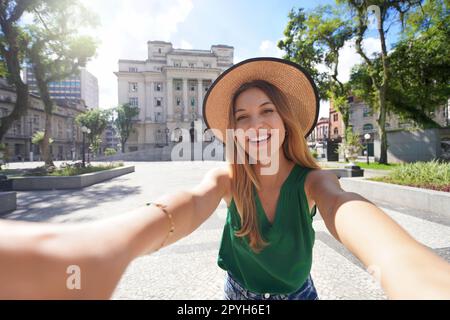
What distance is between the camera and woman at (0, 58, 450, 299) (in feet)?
1.87

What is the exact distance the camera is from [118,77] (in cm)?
5784

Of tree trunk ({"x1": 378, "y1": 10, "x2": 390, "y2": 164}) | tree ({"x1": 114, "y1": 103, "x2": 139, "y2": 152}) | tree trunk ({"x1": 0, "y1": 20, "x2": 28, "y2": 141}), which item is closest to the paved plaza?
tree trunk ({"x1": 0, "y1": 20, "x2": 28, "y2": 141})

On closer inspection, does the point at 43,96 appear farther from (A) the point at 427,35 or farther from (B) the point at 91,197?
(A) the point at 427,35

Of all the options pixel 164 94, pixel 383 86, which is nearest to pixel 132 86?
pixel 164 94

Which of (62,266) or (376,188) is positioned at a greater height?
(62,266)

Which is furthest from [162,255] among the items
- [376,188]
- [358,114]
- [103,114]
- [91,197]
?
[103,114]

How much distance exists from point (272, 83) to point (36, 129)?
69.8 m

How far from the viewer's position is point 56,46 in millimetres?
15898

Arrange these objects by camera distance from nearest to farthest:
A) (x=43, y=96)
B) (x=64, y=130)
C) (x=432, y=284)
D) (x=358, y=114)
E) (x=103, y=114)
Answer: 1. (x=432, y=284)
2. (x=43, y=96)
3. (x=358, y=114)
4. (x=103, y=114)
5. (x=64, y=130)

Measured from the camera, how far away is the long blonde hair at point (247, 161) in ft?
4.38

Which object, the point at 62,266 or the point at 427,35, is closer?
the point at 62,266

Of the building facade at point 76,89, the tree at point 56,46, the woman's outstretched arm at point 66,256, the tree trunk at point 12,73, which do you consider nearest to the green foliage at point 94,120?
the tree at point 56,46
